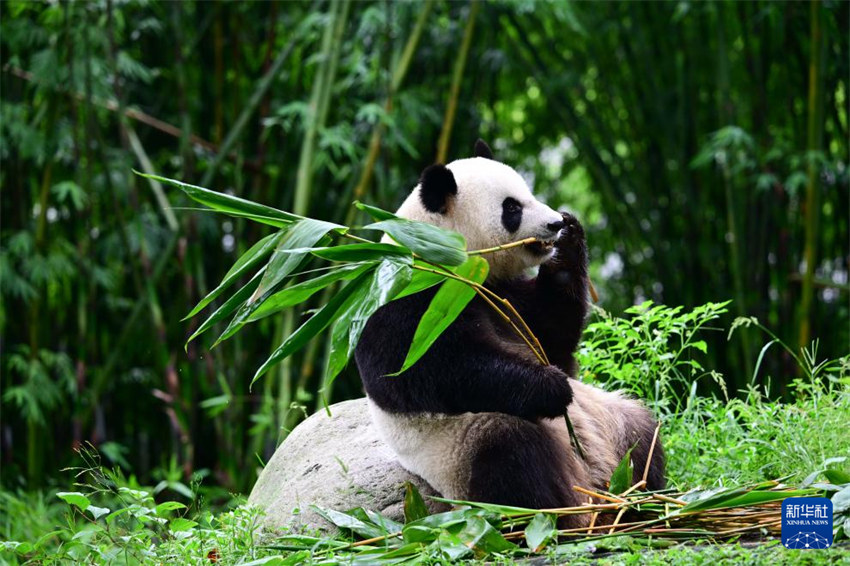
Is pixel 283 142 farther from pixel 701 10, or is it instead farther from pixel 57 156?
pixel 701 10

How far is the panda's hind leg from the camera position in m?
2.63

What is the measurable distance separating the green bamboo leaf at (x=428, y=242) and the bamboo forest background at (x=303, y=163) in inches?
105

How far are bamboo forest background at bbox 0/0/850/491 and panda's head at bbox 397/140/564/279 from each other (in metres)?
1.98

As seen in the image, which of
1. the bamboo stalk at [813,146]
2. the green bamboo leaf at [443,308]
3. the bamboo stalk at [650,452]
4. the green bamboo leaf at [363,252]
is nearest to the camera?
the green bamboo leaf at [363,252]

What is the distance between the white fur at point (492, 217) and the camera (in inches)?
118

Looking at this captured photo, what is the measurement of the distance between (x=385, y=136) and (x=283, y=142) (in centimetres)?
132

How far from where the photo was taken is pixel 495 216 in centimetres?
301

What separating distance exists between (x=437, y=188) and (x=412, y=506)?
3.02ft

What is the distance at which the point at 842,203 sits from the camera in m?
5.80

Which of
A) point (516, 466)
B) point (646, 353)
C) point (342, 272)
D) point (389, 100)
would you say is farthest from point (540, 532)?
point (389, 100)

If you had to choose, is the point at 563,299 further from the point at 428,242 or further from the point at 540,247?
the point at 428,242

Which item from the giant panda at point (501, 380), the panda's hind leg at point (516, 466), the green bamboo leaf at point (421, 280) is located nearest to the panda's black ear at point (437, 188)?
the giant panda at point (501, 380)

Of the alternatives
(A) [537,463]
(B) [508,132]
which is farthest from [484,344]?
(B) [508,132]

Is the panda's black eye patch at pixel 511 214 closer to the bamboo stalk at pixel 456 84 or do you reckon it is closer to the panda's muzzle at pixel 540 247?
the panda's muzzle at pixel 540 247
